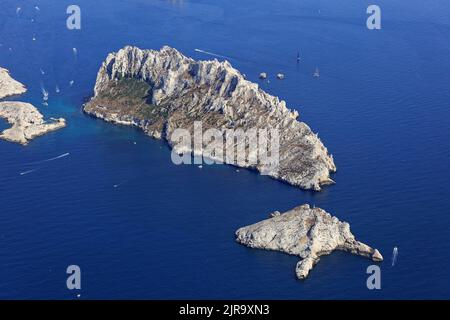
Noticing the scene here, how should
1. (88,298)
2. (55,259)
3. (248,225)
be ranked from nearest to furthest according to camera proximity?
(88,298) < (55,259) < (248,225)

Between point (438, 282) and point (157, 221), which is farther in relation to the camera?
point (157, 221)

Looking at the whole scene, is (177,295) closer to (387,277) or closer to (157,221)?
(157,221)

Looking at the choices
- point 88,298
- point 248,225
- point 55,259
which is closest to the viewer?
point 88,298

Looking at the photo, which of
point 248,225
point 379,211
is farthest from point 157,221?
point 379,211

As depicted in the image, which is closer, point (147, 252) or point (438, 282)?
point (438, 282)

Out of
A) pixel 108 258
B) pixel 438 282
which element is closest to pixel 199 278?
pixel 108 258

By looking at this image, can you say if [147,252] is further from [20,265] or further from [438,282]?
[438,282]
